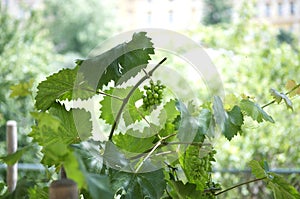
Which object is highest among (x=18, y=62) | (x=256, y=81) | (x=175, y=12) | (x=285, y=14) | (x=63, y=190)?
(x=285, y=14)

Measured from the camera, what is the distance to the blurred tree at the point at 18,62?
2.52m

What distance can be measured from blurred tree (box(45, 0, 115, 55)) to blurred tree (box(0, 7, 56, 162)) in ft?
20.0

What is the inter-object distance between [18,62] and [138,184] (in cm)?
268

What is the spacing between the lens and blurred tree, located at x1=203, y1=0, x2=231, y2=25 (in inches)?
481

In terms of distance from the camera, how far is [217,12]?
40.5ft

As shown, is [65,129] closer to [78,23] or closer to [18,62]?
[18,62]

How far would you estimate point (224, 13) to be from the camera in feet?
40.6

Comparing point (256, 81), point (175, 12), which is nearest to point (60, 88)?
point (256, 81)

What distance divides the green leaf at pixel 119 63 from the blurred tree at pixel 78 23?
9875mm

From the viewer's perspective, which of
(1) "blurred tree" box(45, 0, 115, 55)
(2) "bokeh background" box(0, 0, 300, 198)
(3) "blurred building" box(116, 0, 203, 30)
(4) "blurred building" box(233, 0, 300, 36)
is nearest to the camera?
(2) "bokeh background" box(0, 0, 300, 198)

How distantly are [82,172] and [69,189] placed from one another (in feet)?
0.13

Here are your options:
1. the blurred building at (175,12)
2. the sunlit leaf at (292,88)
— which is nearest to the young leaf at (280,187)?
the sunlit leaf at (292,88)

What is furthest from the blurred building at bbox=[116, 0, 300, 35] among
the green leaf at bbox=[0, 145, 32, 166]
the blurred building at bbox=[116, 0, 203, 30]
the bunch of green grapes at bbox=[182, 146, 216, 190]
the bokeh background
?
the green leaf at bbox=[0, 145, 32, 166]

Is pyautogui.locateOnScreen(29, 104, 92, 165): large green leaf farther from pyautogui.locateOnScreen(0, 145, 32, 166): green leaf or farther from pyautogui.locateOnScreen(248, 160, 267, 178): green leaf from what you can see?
pyautogui.locateOnScreen(248, 160, 267, 178): green leaf
